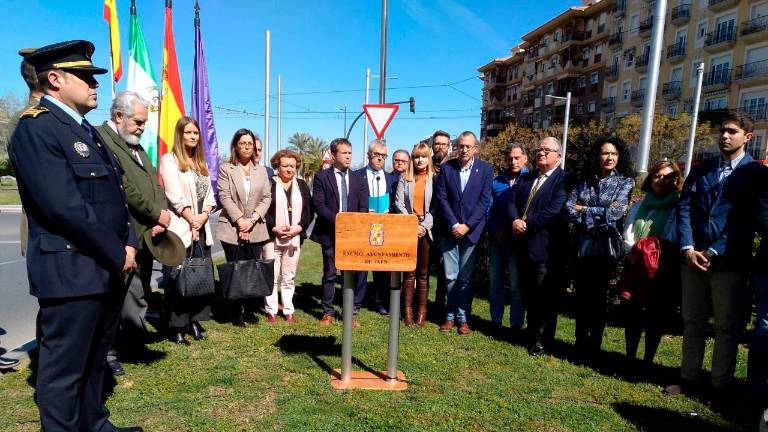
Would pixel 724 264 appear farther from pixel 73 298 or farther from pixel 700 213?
pixel 73 298

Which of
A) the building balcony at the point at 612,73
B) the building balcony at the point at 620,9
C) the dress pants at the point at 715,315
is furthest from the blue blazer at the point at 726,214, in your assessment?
the building balcony at the point at 620,9

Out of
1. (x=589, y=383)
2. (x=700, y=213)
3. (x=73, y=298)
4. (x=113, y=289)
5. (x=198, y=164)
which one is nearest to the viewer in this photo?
(x=73, y=298)

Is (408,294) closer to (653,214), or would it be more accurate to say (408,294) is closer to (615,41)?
(653,214)

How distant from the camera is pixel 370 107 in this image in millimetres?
9508

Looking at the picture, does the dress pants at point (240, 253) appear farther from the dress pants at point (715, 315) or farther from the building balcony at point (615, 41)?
the building balcony at point (615, 41)

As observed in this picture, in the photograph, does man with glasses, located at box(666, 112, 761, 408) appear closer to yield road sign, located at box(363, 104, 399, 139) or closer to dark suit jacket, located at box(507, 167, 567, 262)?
dark suit jacket, located at box(507, 167, 567, 262)

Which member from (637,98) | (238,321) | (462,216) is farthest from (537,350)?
(637,98)

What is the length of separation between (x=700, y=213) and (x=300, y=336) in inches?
153

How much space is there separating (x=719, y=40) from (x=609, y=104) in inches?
472

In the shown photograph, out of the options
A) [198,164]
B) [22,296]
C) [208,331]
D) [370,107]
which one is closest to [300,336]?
[208,331]

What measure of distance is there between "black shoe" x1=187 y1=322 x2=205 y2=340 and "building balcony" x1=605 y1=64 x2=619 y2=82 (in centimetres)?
4867

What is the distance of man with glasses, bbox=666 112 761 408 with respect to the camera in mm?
3494

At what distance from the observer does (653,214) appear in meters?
4.19

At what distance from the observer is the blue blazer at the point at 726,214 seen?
3.47 meters
